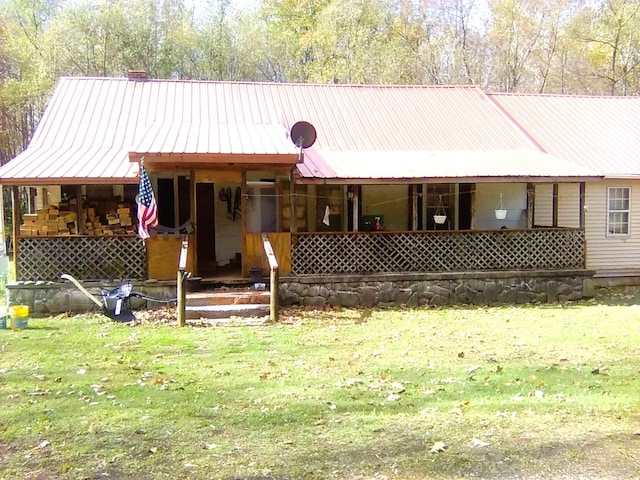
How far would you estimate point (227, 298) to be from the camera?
11.2 meters

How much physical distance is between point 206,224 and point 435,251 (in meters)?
5.71

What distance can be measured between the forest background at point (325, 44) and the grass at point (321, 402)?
22.7m

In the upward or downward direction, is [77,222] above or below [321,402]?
above

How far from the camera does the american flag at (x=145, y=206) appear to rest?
11.0 metres

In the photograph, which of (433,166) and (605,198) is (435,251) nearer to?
(433,166)

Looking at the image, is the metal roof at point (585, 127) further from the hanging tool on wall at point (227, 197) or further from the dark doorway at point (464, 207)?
the hanging tool on wall at point (227, 197)

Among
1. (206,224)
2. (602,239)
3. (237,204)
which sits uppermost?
(237,204)

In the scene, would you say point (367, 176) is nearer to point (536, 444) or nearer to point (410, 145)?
point (410, 145)

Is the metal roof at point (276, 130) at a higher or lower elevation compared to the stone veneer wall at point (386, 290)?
higher

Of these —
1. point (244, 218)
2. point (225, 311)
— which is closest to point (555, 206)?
point (244, 218)

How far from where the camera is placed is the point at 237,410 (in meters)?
5.80

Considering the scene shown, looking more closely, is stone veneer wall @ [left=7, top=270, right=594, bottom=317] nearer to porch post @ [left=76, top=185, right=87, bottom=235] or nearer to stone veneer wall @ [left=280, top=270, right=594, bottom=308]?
stone veneer wall @ [left=280, top=270, right=594, bottom=308]

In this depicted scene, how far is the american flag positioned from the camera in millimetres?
11039

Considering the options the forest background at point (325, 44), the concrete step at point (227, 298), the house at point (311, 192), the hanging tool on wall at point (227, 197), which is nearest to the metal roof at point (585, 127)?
the house at point (311, 192)
